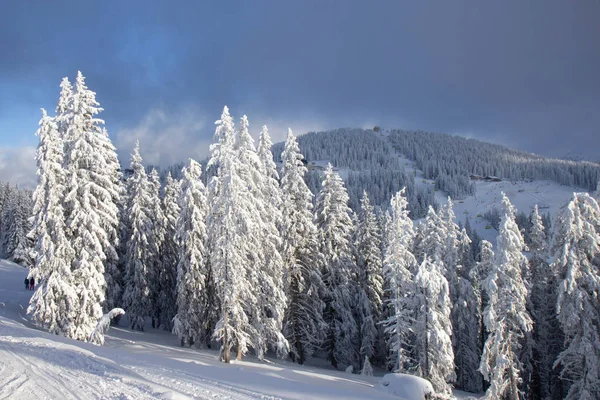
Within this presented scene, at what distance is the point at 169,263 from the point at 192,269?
9912 mm

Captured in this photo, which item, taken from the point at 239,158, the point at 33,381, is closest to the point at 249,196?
the point at 239,158

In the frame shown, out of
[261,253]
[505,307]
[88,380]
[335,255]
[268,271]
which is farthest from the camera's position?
[335,255]

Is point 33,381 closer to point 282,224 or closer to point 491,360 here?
point 282,224

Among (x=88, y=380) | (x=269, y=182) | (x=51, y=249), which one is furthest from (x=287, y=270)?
(x=88, y=380)

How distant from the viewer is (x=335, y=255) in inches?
1213

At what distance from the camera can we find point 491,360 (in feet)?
80.7

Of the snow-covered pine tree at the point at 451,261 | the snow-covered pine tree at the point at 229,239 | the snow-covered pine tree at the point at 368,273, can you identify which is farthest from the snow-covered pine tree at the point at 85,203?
the snow-covered pine tree at the point at 451,261

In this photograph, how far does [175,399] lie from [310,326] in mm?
20286

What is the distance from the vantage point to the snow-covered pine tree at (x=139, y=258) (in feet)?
102

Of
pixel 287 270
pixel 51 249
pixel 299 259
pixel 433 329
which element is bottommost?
pixel 433 329

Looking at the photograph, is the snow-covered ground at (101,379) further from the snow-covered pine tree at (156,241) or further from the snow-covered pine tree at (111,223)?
the snow-covered pine tree at (156,241)

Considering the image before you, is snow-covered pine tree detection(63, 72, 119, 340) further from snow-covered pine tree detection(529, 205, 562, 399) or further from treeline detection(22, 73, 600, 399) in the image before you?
snow-covered pine tree detection(529, 205, 562, 399)

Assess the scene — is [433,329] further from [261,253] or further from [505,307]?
[261,253]

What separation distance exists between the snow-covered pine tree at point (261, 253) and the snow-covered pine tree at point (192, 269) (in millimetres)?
4303
